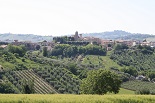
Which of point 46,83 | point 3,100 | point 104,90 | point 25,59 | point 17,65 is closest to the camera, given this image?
point 3,100

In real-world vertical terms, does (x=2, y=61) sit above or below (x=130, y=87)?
above

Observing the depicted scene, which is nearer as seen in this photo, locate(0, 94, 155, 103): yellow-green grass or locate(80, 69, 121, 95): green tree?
locate(0, 94, 155, 103): yellow-green grass

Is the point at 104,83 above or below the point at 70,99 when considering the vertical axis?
below

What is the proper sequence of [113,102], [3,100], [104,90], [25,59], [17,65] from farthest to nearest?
[25,59] → [17,65] → [104,90] → [113,102] → [3,100]

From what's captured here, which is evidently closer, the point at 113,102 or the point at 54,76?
the point at 113,102

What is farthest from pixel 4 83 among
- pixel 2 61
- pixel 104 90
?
pixel 104 90

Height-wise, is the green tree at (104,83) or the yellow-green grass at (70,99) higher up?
the yellow-green grass at (70,99)

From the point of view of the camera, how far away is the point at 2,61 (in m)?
154

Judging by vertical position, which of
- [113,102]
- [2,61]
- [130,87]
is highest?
[113,102]

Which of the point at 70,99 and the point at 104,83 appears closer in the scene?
the point at 70,99

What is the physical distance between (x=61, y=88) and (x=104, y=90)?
5782cm

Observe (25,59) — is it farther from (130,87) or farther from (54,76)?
(130,87)

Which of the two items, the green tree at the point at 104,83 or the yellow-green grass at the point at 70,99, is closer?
the yellow-green grass at the point at 70,99

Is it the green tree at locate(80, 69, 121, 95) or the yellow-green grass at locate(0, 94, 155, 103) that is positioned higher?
the yellow-green grass at locate(0, 94, 155, 103)
